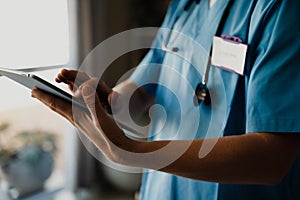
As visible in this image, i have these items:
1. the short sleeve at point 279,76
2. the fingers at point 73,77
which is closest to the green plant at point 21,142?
the fingers at point 73,77

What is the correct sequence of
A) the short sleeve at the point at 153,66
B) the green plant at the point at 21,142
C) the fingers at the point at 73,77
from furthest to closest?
the green plant at the point at 21,142 → the short sleeve at the point at 153,66 → the fingers at the point at 73,77

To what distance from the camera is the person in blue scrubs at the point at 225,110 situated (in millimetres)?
625

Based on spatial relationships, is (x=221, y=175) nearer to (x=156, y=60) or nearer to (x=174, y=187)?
(x=174, y=187)

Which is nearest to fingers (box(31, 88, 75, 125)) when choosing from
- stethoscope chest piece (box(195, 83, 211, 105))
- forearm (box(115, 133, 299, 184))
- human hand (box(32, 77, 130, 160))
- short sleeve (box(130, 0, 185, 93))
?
human hand (box(32, 77, 130, 160))

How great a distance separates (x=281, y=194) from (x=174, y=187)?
23 centimetres

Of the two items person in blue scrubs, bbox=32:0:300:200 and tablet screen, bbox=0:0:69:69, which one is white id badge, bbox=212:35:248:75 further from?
tablet screen, bbox=0:0:69:69

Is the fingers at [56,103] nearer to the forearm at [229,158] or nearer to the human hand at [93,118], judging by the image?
the human hand at [93,118]

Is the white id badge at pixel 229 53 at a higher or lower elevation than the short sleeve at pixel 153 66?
higher

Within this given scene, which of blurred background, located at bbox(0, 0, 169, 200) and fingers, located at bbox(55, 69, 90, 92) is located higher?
fingers, located at bbox(55, 69, 90, 92)

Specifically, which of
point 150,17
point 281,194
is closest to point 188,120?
point 281,194

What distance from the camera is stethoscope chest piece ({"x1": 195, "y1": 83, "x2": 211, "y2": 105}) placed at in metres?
0.82

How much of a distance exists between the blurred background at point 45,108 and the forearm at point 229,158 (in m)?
1.03

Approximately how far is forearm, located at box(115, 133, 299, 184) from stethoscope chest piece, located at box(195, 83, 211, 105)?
0.19m

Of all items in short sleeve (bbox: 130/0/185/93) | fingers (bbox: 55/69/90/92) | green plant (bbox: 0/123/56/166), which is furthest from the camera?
green plant (bbox: 0/123/56/166)
